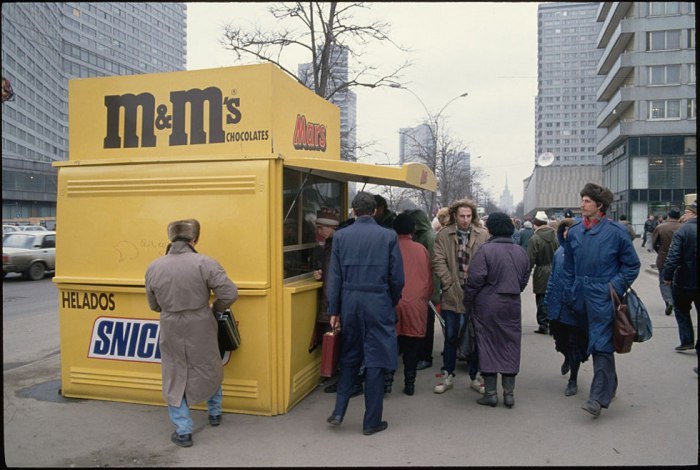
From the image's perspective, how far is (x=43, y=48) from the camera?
77188mm

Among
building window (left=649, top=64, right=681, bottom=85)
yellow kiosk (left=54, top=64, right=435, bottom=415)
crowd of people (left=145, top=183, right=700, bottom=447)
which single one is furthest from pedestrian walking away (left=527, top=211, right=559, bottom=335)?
building window (left=649, top=64, right=681, bottom=85)

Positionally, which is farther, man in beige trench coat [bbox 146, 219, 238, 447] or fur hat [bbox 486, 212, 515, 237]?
fur hat [bbox 486, 212, 515, 237]

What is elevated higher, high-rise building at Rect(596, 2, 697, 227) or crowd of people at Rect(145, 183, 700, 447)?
high-rise building at Rect(596, 2, 697, 227)

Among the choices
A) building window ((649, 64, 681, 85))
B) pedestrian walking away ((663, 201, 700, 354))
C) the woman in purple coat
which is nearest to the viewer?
the woman in purple coat

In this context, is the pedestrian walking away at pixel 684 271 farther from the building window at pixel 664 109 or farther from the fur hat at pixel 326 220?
the building window at pixel 664 109

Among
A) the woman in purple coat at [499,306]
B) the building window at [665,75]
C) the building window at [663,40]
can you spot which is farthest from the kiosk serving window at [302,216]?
the building window at [663,40]

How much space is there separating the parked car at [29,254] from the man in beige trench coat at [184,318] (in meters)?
15.2

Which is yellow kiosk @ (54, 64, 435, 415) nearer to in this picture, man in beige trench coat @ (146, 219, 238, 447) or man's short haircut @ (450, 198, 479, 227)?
man in beige trench coat @ (146, 219, 238, 447)

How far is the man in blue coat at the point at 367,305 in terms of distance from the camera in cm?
435

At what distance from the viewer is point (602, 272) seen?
4648mm

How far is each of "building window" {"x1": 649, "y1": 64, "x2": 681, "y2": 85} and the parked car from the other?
44.9m

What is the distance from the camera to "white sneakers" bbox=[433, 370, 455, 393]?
5.47 m

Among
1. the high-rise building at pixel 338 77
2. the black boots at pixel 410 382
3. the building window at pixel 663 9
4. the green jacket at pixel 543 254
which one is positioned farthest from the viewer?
the building window at pixel 663 9

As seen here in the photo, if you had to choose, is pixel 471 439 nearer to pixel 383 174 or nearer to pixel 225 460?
pixel 225 460
